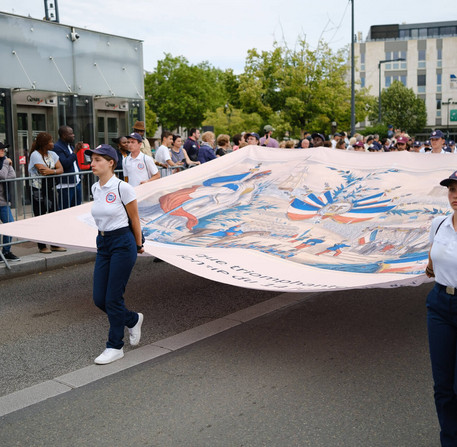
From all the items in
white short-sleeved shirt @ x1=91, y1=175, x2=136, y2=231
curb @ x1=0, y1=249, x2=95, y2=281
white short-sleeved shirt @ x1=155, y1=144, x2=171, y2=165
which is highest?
white short-sleeved shirt @ x1=155, y1=144, x2=171, y2=165

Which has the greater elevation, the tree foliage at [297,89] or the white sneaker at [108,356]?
the tree foliage at [297,89]

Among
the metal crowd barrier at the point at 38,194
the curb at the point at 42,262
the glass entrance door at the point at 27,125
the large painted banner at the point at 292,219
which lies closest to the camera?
the large painted banner at the point at 292,219

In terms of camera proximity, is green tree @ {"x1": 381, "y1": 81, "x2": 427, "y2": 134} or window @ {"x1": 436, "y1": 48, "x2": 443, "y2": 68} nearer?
green tree @ {"x1": 381, "y1": 81, "x2": 427, "y2": 134}

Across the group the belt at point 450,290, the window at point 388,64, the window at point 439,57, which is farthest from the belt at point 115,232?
the window at point 439,57

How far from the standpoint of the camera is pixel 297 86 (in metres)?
38.9

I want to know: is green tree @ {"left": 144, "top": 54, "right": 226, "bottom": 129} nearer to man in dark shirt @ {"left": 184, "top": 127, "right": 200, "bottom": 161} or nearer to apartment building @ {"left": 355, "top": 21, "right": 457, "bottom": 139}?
apartment building @ {"left": 355, "top": 21, "right": 457, "bottom": 139}

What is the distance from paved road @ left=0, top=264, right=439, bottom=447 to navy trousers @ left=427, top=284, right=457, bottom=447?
1.54 feet

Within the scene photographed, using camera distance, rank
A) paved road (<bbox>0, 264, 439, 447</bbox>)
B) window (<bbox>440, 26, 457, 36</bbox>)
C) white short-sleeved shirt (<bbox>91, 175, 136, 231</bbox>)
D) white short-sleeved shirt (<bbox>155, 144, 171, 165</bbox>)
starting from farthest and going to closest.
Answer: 1. window (<bbox>440, 26, 457, 36</bbox>)
2. white short-sleeved shirt (<bbox>155, 144, 171, 165</bbox>)
3. white short-sleeved shirt (<bbox>91, 175, 136, 231</bbox>)
4. paved road (<bbox>0, 264, 439, 447</bbox>)

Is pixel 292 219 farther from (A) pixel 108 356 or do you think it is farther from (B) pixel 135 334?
(A) pixel 108 356

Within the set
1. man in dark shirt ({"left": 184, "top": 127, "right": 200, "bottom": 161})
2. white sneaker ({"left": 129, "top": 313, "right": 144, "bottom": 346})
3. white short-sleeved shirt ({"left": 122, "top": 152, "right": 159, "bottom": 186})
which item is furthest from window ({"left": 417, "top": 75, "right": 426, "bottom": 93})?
white sneaker ({"left": 129, "top": 313, "right": 144, "bottom": 346})

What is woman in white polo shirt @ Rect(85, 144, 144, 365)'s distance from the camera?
5.40 metres

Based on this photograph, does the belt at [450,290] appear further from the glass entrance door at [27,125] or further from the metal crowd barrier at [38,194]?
the glass entrance door at [27,125]

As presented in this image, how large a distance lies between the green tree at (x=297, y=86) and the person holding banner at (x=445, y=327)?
3580cm

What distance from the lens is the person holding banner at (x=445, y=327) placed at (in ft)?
11.3
